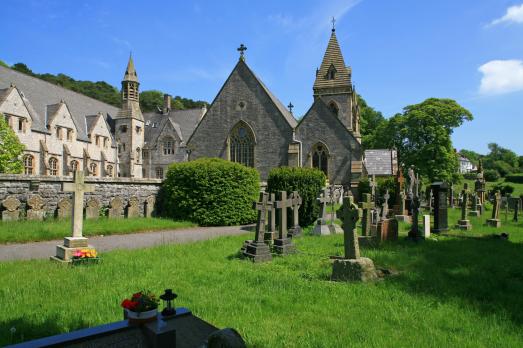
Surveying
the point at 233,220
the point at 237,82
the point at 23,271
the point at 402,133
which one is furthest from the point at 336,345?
the point at 402,133

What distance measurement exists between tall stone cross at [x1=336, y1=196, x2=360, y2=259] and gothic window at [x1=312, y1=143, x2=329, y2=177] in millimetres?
21728

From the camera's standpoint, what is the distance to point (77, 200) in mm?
8930

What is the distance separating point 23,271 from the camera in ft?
23.1

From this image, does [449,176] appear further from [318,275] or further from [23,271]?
[23,271]

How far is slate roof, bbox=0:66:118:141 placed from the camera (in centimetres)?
3600

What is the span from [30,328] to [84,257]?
374 cm

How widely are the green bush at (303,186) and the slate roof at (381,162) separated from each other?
18.7 m

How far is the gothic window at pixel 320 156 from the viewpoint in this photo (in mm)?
28766

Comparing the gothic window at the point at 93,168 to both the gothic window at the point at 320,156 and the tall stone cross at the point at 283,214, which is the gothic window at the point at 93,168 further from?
the tall stone cross at the point at 283,214

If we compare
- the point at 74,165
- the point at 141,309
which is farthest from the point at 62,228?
the point at 74,165

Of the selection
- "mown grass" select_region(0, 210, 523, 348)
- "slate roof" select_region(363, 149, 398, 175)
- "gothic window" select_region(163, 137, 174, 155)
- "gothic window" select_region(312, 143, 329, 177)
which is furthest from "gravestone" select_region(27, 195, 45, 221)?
"gothic window" select_region(163, 137, 174, 155)

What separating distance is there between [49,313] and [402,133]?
151 ft

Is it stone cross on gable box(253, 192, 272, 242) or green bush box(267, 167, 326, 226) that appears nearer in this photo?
stone cross on gable box(253, 192, 272, 242)

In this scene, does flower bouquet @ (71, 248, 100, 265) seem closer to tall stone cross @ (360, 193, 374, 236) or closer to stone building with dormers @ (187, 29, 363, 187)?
tall stone cross @ (360, 193, 374, 236)
